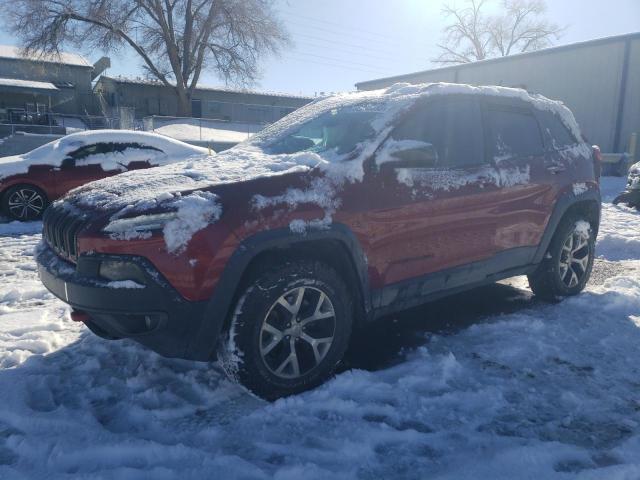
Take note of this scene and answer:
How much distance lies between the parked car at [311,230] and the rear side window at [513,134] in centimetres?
2

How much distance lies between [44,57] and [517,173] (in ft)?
112

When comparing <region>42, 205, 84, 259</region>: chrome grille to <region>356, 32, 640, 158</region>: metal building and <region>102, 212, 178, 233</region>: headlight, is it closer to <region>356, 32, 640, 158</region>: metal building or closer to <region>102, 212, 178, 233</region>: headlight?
<region>102, 212, 178, 233</region>: headlight

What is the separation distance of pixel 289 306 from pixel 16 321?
95.1 inches

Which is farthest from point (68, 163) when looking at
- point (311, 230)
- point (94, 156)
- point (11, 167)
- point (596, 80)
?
point (596, 80)

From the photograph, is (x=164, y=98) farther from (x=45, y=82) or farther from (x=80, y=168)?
(x=80, y=168)

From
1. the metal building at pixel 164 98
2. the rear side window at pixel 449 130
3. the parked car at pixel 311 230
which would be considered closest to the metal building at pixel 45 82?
the metal building at pixel 164 98

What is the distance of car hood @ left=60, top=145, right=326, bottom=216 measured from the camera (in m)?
2.60

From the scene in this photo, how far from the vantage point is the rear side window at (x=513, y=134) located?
3.90 metres

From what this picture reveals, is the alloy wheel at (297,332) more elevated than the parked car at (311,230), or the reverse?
the parked car at (311,230)

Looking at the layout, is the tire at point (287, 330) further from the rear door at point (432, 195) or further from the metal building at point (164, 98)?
the metal building at point (164, 98)

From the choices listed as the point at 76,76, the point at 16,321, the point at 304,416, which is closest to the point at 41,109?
the point at 76,76

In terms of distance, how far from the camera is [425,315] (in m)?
4.19

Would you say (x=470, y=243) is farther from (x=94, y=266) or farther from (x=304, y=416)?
(x=94, y=266)

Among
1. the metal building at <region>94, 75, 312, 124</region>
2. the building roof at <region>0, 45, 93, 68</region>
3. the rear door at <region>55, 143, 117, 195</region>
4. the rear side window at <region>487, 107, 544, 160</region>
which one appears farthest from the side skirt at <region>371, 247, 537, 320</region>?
the building roof at <region>0, 45, 93, 68</region>
